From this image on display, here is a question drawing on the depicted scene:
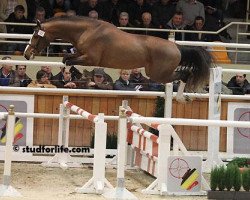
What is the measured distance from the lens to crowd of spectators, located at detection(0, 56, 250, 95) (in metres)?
12.6

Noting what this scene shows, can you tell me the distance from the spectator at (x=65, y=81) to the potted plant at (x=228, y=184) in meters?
3.57

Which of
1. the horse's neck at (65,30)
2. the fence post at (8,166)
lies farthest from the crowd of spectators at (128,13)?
the fence post at (8,166)

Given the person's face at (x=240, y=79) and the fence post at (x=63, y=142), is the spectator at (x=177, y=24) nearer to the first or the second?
the person's face at (x=240, y=79)

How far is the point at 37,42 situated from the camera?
10.3 metres

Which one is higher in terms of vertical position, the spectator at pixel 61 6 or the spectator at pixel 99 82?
the spectator at pixel 61 6

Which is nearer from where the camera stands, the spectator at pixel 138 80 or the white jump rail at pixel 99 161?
the white jump rail at pixel 99 161

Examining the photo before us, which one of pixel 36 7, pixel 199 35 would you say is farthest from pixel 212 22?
pixel 36 7

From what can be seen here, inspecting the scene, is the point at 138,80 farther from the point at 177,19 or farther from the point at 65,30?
the point at 177,19

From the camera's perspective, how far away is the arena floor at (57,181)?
376 inches

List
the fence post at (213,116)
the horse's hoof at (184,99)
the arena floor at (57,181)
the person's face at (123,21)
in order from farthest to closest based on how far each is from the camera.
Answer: the person's face at (123,21), the fence post at (213,116), the horse's hoof at (184,99), the arena floor at (57,181)

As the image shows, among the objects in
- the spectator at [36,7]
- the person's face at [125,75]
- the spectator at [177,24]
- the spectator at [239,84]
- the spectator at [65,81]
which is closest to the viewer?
the spectator at [65,81]

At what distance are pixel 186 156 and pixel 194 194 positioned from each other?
1.42ft

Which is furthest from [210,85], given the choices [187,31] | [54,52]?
[54,52]

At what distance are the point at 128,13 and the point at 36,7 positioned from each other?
5.59ft
